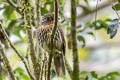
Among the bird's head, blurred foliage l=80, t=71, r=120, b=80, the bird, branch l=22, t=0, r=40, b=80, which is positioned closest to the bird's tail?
the bird

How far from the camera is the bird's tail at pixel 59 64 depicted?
2.53 m

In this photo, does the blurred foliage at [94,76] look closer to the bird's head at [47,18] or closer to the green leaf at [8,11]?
the bird's head at [47,18]

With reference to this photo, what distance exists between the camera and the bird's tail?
8.29ft

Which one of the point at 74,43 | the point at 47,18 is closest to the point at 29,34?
the point at 74,43

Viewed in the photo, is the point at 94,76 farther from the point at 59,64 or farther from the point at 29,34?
A: the point at 29,34

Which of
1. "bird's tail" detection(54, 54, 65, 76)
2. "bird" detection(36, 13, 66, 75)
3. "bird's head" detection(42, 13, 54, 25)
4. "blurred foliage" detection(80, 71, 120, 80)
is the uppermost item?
"bird's head" detection(42, 13, 54, 25)

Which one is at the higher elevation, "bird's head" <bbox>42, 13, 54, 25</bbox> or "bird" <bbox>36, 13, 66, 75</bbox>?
"bird's head" <bbox>42, 13, 54, 25</bbox>

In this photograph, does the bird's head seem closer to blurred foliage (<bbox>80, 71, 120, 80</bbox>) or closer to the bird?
the bird

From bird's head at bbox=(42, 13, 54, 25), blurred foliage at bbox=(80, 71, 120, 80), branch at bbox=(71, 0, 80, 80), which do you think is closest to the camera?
blurred foliage at bbox=(80, 71, 120, 80)

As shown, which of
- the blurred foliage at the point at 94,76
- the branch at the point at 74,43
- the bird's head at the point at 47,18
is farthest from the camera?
the bird's head at the point at 47,18

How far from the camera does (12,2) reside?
2.68 m

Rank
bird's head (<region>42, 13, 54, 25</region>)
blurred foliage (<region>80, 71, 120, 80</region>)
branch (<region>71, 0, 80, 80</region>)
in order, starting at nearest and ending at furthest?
blurred foliage (<region>80, 71, 120, 80</region>)
branch (<region>71, 0, 80, 80</region>)
bird's head (<region>42, 13, 54, 25</region>)

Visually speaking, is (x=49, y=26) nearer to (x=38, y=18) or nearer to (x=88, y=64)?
(x=38, y=18)

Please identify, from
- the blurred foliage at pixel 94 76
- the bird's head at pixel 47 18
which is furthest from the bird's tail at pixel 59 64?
the bird's head at pixel 47 18
